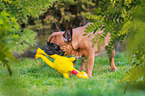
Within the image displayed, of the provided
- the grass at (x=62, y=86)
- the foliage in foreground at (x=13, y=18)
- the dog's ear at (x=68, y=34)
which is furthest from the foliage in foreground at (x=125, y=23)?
the dog's ear at (x=68, y=34)

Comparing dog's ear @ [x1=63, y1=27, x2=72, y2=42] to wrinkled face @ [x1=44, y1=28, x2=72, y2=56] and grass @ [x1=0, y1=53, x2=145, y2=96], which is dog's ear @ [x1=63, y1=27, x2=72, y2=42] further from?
grass @ [x1=0, y1=53, x2=145, y2=96]

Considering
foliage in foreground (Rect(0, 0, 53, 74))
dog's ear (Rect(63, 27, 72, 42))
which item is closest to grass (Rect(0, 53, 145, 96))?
foliage in foreground (Rect(0, 0, 53, 74))

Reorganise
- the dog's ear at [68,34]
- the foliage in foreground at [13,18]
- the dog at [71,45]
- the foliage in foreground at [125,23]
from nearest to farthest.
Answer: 1. the foliage in foreground at [13,18]
2. the foliage in foreground at [125,23]
3. the dog's ear at [68,34]
4. the dog at [71,45]

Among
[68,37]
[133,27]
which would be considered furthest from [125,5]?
[68,37]

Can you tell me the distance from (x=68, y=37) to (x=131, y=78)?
2.30m

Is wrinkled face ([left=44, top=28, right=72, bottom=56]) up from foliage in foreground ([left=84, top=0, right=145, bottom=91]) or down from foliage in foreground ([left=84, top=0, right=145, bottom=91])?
down

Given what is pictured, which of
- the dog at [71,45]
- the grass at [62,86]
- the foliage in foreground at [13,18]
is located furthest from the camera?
the dog at [71,45]

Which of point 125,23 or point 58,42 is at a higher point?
point 125,23

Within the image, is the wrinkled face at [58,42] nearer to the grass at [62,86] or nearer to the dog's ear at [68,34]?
the dog's ear at [68,34]

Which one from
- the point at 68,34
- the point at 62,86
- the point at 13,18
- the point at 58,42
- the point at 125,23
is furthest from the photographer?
the point at 58,42

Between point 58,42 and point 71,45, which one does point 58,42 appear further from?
point 71,45

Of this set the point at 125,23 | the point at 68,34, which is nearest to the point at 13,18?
the point at 125,23

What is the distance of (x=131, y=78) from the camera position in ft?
4.86

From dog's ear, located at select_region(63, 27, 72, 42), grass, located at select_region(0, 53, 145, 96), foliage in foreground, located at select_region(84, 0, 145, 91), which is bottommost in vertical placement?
grass, located at select_region(0, 53, 145, 96)
